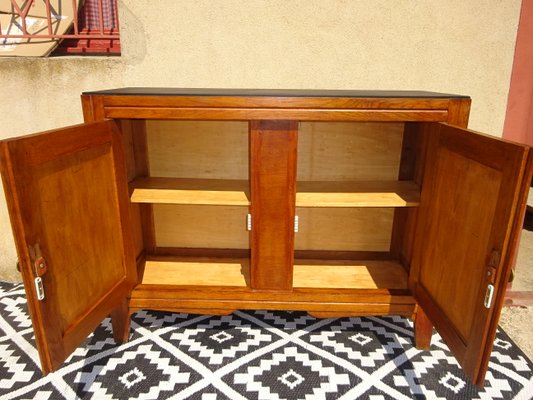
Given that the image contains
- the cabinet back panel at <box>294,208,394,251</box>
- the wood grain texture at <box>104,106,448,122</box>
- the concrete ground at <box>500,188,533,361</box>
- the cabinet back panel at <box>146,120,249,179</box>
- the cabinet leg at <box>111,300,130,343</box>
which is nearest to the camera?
the wood grain texture at <box>104,106,448,122</box>

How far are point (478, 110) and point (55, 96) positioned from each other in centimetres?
277

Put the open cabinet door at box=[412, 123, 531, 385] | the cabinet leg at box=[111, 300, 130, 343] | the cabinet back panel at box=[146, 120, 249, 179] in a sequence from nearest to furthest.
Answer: the open cabinet door at box=[412, 123, 531, 385]
the cabinet leg at box=[111, 300, 130, 343]
the cabinet back panel at box=[146, 120, 249, 179]

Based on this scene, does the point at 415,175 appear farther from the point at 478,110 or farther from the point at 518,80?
the point at 518,80

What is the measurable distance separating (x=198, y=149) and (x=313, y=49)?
0.97m

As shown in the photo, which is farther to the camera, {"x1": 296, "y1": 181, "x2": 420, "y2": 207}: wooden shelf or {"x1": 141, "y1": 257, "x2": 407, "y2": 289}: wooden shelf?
{"x1": 141, "y1": 257, "x2": 407, "y2": 289}: wooden shelf

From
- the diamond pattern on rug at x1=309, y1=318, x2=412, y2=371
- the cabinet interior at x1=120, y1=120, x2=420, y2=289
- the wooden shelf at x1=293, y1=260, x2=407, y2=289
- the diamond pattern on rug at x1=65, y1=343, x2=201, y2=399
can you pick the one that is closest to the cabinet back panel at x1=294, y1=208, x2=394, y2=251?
the cabinet interior at x1=120, y1=120, x2=420, y2=289

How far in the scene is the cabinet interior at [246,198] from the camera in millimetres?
2293

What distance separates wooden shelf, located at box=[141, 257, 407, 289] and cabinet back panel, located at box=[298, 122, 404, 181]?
0.58 metres

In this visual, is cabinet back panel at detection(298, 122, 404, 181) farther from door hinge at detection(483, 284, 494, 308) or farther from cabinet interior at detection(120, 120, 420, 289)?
door hinge at detection(483, 284, 494, 308)

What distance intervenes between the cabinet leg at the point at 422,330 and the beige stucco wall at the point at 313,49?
1.27 meters

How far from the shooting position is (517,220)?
4.26 ft

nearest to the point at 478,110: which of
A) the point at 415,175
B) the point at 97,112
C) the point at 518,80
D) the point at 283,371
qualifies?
the point at 518,80

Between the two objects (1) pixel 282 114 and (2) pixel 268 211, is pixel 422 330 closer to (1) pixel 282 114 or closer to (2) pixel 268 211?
(2) pixel 268 211

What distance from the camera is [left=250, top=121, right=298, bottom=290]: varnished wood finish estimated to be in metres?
1.87
